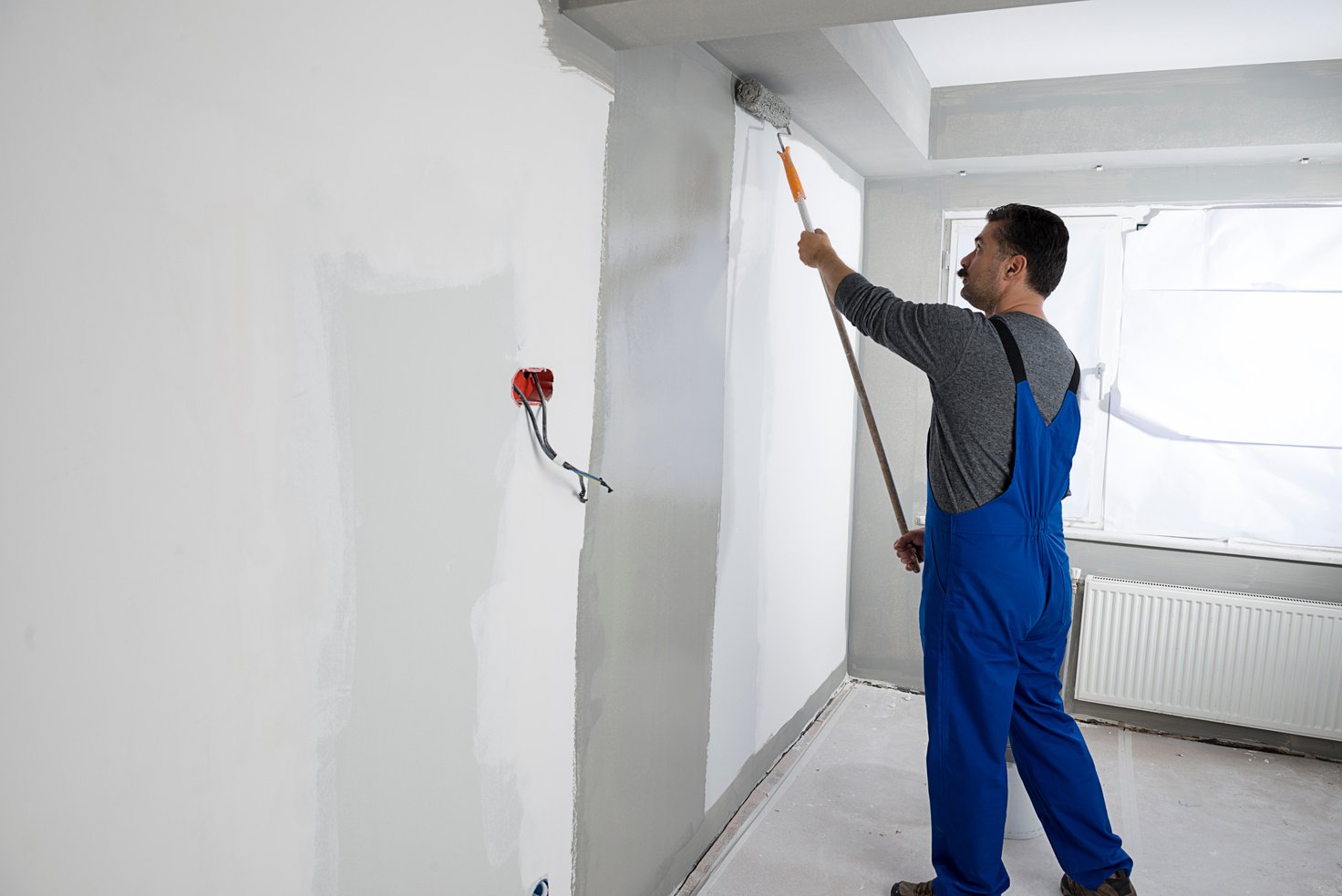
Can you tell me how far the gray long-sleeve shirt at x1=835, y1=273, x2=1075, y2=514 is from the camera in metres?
2.02

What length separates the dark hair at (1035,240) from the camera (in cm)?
212

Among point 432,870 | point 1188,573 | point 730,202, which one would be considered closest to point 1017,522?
point 730,202

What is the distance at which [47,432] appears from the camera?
0.78 m

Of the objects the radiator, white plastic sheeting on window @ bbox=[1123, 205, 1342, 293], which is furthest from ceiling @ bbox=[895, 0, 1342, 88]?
the radiator

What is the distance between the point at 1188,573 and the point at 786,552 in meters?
1.50

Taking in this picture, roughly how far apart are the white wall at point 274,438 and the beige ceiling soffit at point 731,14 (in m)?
0.10

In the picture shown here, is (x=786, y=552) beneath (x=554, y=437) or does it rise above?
beneath

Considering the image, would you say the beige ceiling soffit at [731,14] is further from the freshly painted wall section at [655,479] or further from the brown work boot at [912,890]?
the brown work boot at [912,890]

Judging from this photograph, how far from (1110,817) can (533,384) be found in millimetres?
2264

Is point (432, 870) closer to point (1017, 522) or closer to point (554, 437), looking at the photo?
point (554, 437)

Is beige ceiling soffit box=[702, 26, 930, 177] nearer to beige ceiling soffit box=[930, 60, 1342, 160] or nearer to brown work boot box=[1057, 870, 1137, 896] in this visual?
beige ceiling soffit box=[930, 60, 1342, 160]

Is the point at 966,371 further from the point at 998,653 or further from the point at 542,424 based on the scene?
the point at 542,424

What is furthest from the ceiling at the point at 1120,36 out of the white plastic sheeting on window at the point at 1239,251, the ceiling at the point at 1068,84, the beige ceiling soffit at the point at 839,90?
the white plastic sheeting on window at the point at 1239,251

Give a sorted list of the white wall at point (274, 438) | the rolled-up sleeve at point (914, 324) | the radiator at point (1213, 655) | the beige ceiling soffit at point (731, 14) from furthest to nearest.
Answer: the radiator at point (1213, 655) < the rolled-up sleeve at point (914, 324) < the beige ceiling soffit at point (731, 14) < the white wall at point (274, 438)
